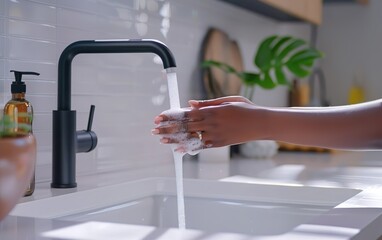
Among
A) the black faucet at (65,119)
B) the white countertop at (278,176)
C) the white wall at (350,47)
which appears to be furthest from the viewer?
the white wall at (350,47)

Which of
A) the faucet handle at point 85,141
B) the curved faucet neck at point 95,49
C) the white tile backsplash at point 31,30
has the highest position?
the white tile backsplash at point 31,30

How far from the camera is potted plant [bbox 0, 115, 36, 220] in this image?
71 centimetres

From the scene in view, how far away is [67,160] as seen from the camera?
1297mm

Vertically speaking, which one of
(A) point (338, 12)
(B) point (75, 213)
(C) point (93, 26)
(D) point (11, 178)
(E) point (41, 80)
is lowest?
(B) point (75, 213)

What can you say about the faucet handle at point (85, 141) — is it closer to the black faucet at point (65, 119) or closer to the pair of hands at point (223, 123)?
the black faucet at point (65, 119)

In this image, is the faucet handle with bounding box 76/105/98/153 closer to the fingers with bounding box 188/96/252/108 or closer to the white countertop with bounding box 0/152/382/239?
the white countertop with bounding box 0/152/382/239

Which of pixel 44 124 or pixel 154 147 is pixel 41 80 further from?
pixel 154 147

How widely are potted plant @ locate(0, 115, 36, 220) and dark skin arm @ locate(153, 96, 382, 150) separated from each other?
1.43ft

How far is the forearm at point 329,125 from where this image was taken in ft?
3.89

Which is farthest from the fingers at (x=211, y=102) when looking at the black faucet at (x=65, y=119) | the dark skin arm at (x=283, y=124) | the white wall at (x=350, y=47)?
the white wall at (x=350, y=47)

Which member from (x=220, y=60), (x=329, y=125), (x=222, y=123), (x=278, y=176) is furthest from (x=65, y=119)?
(x=220, y=60)

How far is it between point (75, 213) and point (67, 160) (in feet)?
0.38

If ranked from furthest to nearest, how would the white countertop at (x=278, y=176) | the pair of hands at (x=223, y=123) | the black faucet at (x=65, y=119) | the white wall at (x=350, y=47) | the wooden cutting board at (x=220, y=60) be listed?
the white wall at (x=350, y=47) → the wooden cutting board at (x=220, y=60) → the black faucet at (x=65, y=119) → the pair of hands at (x=223, y=123) → the white countertop at (x=278, y=176)

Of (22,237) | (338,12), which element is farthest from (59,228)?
(338,12)
